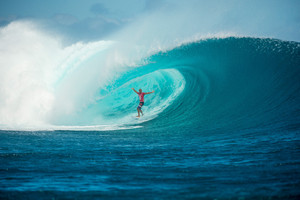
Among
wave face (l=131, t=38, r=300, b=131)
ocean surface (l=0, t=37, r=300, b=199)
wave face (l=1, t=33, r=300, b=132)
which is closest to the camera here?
ocean surface (l=0, t=37, r=300, b=199)

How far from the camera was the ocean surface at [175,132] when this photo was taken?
340 centimetres

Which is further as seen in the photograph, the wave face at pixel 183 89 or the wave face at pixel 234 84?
the wave face at pixel 183 89

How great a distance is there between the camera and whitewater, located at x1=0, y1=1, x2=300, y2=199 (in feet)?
11.5

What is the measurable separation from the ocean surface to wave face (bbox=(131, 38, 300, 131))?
44mm

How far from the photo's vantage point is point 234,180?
349 centimetres

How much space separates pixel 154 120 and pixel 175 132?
2385mm

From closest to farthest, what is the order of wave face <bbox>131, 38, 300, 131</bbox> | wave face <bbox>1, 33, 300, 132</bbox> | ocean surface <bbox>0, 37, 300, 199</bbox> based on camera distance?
ocean surface <bbox>0, 37, 300, 199</bbox> < wave face <bbox>131, 38, 300, 131</bbox> < wave face <bbox>1, 33, 300, 132</bbox>

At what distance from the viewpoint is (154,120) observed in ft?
34.5

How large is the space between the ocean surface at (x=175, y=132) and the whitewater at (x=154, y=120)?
0.10ft

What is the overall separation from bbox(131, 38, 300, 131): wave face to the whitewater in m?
0.04

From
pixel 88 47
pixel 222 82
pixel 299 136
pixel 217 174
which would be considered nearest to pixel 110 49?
pixel 88 47

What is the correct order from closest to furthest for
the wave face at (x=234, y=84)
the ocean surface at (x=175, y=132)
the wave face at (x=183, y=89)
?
the ocean surface at (x=175, y=132)
the wave face at (x=234, y=84)
the wave face at (x=183, y=89)

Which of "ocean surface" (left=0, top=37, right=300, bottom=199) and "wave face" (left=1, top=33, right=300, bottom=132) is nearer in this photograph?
"ocean surface" (left=0, top=37, right=300, bottom=199)

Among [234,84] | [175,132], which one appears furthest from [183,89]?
[175,132]
